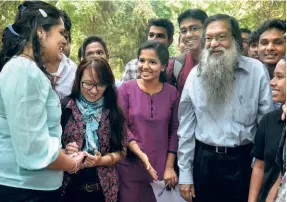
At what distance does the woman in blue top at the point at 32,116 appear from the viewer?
1.84 metres

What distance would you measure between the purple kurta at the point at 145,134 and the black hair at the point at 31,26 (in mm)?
1109

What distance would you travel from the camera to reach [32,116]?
6.13 feet

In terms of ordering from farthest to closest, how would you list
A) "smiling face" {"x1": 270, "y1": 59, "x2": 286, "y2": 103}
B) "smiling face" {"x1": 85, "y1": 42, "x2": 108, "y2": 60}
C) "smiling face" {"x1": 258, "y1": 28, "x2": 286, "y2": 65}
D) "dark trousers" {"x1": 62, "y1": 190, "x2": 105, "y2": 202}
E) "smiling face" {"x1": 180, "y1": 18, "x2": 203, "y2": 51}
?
1. "smiling face" {"x1": 85, "y1": 42, "x2": 108, "y2": 60}
2. "smiling face" {"x1": 180, "y1": 18, "x2": 203, "y2": 51}
3. "smiling face" {"x1": 258, "y1": 28, "x2": 286, "y2": 65}
4. "dark trousers" {"x1": 62, "y1": 190, "x2": 105, "y2": 202}
5. "smiling face" {"x1": 270, "y1": 59, "x2": 286, "y2": 103}

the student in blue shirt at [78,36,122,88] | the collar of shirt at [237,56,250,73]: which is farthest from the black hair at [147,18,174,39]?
the collar of shirt at [237,56,250,73]

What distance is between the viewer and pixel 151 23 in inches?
169

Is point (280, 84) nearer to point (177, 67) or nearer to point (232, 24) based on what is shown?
point (232, 24)

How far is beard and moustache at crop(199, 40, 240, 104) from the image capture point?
2.90 meters

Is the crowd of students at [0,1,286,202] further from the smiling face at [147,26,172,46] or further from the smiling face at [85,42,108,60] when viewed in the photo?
the smiling face at [147,26,172,46]

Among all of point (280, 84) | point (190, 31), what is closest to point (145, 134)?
point (280, 84)

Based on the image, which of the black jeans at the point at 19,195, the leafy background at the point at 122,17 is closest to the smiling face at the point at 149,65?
the black jeans at the point at 19,195

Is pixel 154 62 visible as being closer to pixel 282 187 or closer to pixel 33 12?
pixel 33 12

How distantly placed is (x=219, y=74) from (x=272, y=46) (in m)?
0.85

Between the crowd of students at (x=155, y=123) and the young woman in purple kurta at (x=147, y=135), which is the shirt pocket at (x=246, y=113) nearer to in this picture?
the crowd of students at (x=155, y=123)

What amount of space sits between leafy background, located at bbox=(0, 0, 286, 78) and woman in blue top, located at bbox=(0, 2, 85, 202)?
20.8 ft
